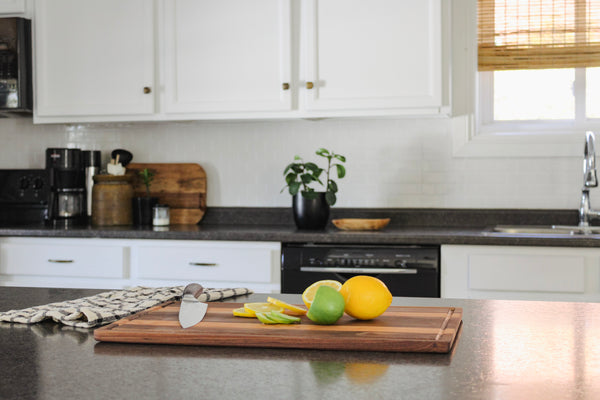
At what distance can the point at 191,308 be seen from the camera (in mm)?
1398

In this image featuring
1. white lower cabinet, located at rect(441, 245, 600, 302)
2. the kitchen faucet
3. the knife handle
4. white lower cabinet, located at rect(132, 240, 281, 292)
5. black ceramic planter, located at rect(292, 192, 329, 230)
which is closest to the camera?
the knife handle

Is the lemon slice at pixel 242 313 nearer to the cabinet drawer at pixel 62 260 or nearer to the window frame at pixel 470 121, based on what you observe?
the cabinet drawer at pixel 62 260

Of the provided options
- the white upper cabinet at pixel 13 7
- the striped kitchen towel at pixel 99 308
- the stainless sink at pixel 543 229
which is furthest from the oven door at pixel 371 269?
the white upper cabinet at pixel 13 7

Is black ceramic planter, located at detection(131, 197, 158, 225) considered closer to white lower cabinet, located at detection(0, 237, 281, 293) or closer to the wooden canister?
the wooden canister

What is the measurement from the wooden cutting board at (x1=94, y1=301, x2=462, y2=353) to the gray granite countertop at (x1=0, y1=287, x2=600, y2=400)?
17mm

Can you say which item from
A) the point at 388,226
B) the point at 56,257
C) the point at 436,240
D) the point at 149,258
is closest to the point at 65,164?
the point at 56,257

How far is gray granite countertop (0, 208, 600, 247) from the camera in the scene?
2951mm

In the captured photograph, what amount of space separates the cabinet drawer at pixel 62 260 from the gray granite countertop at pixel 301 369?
6.46 feet

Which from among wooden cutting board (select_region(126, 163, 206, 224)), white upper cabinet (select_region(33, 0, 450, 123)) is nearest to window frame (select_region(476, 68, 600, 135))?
white upper cabinet (select_region(33, 0, 450, 123))

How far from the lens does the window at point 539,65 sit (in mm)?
3525

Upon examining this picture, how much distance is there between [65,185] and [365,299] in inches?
111

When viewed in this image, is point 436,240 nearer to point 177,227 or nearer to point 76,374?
point 177,227

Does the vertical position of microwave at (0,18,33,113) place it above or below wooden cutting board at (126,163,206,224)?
above

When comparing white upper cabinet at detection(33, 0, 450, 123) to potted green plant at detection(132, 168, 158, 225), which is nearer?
white upper cabinet at detection(33, 0, 450, 123)
